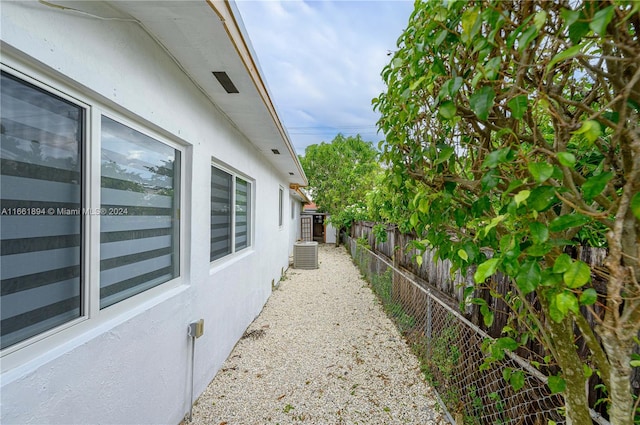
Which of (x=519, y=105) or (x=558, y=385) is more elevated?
(x=519, y=105)

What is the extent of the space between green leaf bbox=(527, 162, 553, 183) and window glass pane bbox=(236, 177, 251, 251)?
410 cm

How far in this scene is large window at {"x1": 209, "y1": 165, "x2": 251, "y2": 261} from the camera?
3541 millimetres

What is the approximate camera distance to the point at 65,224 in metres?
1.49

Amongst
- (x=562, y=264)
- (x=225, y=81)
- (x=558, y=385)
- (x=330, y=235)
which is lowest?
(x=330, y=235)

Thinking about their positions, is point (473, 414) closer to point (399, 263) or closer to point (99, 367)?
point (99, 367)

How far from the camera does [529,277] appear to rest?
0.92 m

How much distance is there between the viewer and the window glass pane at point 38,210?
4.04 ft

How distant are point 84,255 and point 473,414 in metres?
3.22

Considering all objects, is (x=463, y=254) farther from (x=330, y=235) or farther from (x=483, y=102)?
(x=330, y=235)

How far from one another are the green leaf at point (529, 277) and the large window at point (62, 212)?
208 cm

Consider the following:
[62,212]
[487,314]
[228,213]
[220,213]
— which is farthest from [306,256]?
[62,212]

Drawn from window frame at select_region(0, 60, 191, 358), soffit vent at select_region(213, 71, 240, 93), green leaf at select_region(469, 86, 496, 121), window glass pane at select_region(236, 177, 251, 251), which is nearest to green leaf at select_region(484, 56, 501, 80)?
green leaf at select_region(469, 86, 496, 121)

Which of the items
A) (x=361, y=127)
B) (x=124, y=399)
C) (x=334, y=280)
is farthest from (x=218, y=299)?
(x=361, y=127)

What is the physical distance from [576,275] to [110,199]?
7.76ft
